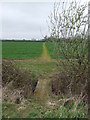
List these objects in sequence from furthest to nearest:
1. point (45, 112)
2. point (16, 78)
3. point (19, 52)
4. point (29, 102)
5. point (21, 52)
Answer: point (21, 52), point (19, 52), point (16, 78), point (29, 102), point (45, 112)

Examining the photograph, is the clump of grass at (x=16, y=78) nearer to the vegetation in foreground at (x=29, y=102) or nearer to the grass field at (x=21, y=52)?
the vegetation in foreground at (x=29, y=102)

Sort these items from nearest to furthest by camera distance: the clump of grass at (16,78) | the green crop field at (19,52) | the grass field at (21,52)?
1. the clump of grass at (16,78)
2. the grass field at (21,52)
3. the green crop field at (19,52)

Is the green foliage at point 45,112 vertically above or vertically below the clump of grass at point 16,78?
below

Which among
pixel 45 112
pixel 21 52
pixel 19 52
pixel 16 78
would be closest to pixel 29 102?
pixel 45 112

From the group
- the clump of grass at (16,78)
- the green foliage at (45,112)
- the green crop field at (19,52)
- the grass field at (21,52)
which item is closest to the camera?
the green foliage at (45,112)

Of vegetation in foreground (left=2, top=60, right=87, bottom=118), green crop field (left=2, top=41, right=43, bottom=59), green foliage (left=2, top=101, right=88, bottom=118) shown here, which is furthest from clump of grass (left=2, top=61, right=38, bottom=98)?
green crop field (left=2, top=41, right=43, bottom=59)

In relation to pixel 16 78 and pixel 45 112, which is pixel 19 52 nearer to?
pixel 16 78

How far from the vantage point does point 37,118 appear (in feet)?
13.2

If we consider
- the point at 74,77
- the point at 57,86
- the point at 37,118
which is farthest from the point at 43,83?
the point at 37,118

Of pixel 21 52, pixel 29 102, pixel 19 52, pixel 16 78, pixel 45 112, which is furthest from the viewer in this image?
pixel 21 52

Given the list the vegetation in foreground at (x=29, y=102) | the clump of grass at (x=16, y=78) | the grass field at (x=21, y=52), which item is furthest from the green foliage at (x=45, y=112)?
the grass field at (x=21, y=52)

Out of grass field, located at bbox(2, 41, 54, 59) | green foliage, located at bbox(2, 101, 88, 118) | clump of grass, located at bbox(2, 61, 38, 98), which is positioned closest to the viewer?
green foliage, located at bbox(2, 101, 88, 118)

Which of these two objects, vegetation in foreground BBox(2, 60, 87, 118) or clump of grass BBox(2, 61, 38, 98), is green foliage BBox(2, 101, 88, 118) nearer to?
vegetation in foreground BBox(2, 60, 87, 118)

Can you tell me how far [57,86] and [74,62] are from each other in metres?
0.94
